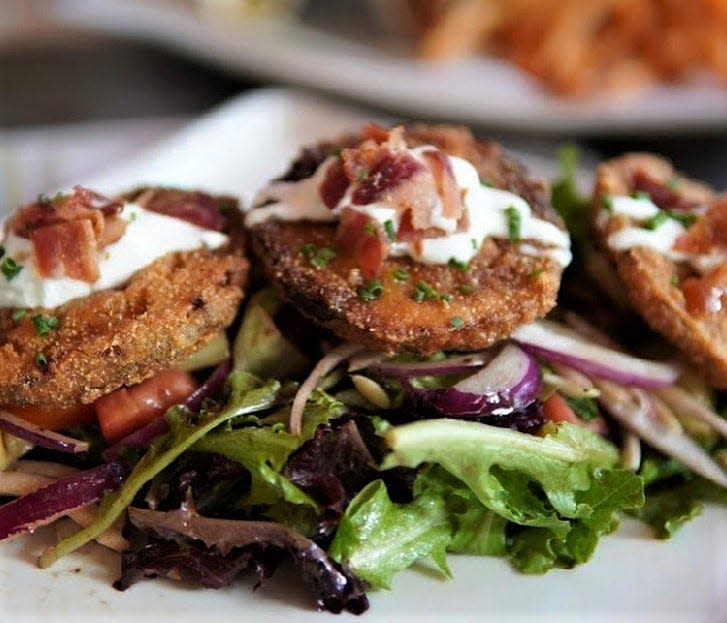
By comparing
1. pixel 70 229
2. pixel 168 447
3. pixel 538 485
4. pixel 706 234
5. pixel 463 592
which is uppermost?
pixel 70 229

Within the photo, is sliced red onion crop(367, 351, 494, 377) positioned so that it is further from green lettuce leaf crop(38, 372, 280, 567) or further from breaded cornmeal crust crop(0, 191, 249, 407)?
breaded cornmeal crust crop(0, 191, 249, 407)

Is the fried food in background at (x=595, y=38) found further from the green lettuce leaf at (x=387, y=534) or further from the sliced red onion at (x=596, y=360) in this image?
the green lettuce leaf at (x=387, y=534)

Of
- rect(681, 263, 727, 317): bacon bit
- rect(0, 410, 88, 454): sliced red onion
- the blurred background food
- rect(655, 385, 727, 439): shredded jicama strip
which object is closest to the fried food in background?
the blurred background food

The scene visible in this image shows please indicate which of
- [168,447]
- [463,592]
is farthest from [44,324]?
[463,592]

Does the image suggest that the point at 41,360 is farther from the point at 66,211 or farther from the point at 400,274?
the point at 400,274

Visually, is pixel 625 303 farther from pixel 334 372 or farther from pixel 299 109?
pixel 299 109

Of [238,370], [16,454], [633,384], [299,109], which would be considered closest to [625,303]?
[633,384]

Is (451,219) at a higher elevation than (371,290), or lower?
higher
